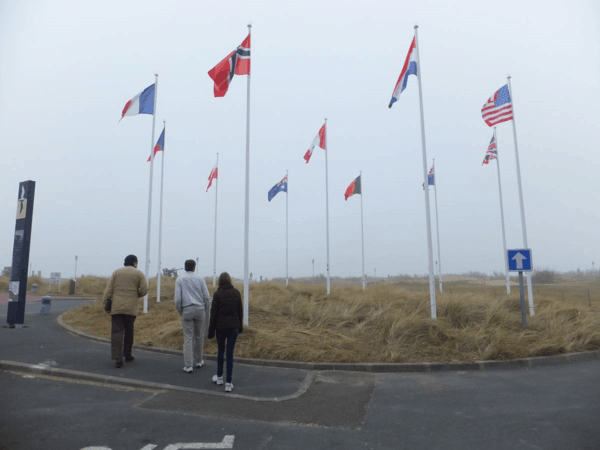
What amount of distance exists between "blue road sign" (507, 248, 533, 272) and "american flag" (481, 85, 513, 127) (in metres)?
4.70

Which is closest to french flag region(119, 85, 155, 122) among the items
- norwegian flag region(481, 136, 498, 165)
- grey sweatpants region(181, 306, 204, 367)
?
grey sweatpants region(181, 306, 204, 367)

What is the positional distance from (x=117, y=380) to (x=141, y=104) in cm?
1087

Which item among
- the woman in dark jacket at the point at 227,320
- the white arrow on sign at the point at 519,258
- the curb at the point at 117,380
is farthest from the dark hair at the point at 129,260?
the white arrow on sign at the point at 519,258

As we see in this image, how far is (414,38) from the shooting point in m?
12.2

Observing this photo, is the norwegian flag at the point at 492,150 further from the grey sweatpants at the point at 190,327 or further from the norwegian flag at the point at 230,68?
the grey sweatpants at the point at 190,327

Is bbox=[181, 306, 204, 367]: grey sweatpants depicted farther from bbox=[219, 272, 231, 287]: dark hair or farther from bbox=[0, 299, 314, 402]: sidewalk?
bbox=[219, 272, 231, 287]: dark hair

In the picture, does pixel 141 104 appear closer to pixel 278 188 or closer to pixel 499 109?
pixel 278 188

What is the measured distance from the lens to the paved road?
455 centimetres

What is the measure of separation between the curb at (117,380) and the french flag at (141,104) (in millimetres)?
9598

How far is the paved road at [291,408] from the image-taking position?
4547mm

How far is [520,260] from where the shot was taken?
11.2 meters

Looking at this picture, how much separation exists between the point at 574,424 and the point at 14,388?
789cm

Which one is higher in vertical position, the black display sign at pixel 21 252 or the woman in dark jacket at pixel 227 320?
the black display sign at pixel 21 252

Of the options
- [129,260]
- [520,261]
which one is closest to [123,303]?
[129,260]
